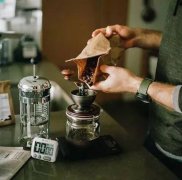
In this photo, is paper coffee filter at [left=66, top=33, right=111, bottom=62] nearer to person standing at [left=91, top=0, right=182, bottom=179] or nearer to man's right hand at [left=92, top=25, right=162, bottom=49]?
person standing at [left=91, top=0, right=182, bottom=179]

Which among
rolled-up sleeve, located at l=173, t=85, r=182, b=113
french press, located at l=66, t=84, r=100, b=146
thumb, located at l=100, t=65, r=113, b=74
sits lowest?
french press, located at l=66, t=84, r=100, b=146

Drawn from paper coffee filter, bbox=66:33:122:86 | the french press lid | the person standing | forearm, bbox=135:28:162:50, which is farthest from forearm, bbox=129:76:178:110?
forearm, bbox=135:28:162:50

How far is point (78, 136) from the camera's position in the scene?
113 centimetres

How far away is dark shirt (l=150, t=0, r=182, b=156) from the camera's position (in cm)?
→ 130

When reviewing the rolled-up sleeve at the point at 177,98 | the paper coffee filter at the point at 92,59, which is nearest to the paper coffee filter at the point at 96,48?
the paper coffee filter at the point at 92,59

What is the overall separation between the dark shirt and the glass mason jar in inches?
12.6

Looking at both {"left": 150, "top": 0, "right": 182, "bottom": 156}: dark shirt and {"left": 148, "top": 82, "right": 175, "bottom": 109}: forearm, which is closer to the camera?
{"left": 148, "top": 82, "right": 175, "bottom": 109}: forearm

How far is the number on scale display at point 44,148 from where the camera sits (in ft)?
3.43

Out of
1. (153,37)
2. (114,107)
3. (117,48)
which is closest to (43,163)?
(117,48)

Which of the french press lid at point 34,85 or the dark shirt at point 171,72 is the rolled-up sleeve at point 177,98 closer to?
the dark shirt at point 171,72

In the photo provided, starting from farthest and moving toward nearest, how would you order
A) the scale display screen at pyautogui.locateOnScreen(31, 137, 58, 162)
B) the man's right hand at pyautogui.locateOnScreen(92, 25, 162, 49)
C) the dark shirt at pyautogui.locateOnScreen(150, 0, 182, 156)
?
the man's right hand at pyautogui.locateOnScreen(92, 25, 162, 49), the dark shirt at pyautogui.locateOnScreen(150, 0, 182, 156), the scale display screen at pyautogui.locateOnScreen(31, 137, 58, 162)

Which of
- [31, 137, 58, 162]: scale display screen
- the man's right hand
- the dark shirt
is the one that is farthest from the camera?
the man's right hand

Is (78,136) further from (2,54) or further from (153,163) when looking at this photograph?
(2,54)

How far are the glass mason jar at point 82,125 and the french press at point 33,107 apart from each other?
0.10m
